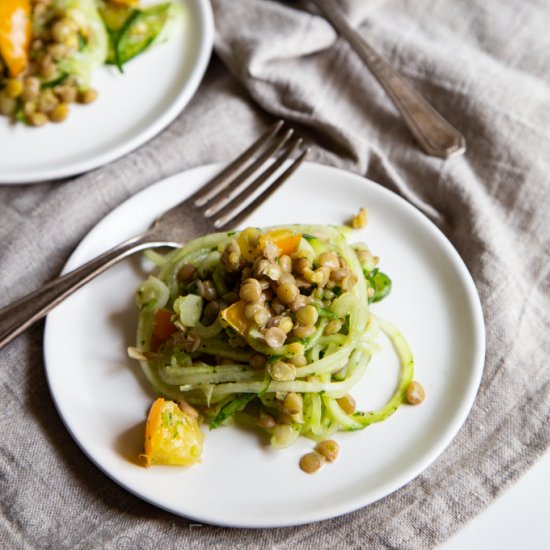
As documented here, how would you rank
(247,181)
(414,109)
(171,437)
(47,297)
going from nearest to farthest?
(171,437)
(47,297)
(247,181)
(414,109)

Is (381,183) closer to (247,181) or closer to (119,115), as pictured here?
(247,181)

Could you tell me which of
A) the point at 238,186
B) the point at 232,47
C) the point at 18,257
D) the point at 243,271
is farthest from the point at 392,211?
the point at 18,257

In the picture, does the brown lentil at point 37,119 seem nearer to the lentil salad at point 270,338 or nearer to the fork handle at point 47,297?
the fork handle at point 47,297

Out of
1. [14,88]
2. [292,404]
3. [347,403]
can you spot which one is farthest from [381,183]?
[14,88]

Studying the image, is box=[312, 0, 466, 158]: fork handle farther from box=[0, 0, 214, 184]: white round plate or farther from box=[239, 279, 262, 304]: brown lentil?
box=[239, 279, 262, 304]: brown lentil

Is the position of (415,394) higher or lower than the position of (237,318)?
lower

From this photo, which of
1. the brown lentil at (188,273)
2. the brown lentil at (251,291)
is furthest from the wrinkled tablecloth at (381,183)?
the brown lentil at (251,291)
